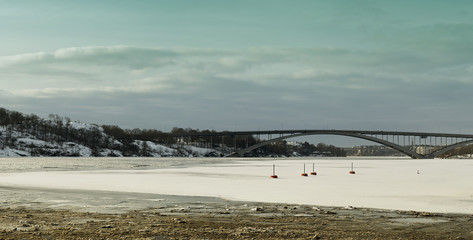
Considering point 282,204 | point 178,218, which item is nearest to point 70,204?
point 178,218

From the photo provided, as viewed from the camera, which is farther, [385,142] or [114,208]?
[385,142]

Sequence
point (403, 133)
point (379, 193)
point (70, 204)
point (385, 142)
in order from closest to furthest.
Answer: point (70, 204) < point (379, 193) < point (385, 142) < point (403, 133)

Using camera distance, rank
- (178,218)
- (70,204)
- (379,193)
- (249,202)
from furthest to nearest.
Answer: (379,193), (249,202), (70,204), (178,218)

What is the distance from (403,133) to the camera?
→ 185750 mm

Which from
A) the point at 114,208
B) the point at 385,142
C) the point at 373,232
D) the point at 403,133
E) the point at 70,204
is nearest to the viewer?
the point at 373,232

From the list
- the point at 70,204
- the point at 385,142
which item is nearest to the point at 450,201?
the point at 70,204

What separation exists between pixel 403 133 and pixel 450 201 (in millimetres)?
173638

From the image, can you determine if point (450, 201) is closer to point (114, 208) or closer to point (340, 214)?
point (340, 214)

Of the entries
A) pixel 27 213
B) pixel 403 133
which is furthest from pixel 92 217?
pixel 403 133

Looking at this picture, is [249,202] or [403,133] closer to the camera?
[249,202]

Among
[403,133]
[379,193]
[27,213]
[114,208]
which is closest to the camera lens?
[27,213]

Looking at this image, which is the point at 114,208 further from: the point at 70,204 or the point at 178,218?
the point at 178,218

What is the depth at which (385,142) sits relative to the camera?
563ft

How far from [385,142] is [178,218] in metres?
166
